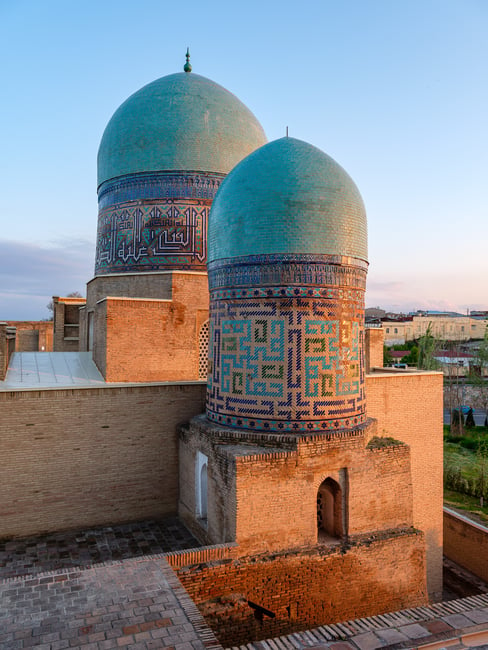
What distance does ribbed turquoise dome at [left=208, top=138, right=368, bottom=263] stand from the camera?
248 inches

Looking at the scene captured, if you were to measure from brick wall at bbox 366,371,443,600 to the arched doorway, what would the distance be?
2.16m

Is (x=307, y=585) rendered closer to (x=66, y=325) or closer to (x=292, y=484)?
(x=292, y=484)

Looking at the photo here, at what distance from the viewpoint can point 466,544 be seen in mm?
9109

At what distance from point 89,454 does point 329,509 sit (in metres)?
3.44

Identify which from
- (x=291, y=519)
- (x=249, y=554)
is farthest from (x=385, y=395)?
(x=249, y=554)

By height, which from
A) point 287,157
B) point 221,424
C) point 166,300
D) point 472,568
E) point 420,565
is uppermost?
point 287,157

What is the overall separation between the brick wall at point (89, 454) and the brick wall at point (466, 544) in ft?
17.8

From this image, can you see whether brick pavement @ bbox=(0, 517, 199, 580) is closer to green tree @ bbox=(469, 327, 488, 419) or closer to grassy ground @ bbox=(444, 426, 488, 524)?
grassy ground @ bbox=(444, 426, 488, 524)

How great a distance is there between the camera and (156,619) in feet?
13.1

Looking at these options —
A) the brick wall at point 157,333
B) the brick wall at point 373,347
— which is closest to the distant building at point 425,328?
the brick wall at point 373,347

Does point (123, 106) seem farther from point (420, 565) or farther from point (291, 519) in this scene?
point (420, 565)

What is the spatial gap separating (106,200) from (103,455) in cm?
555

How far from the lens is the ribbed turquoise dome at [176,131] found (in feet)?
32.0

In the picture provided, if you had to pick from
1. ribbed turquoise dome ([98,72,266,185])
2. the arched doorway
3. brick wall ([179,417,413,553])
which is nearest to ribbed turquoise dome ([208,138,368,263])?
brick wall ([179,417,413,553])
